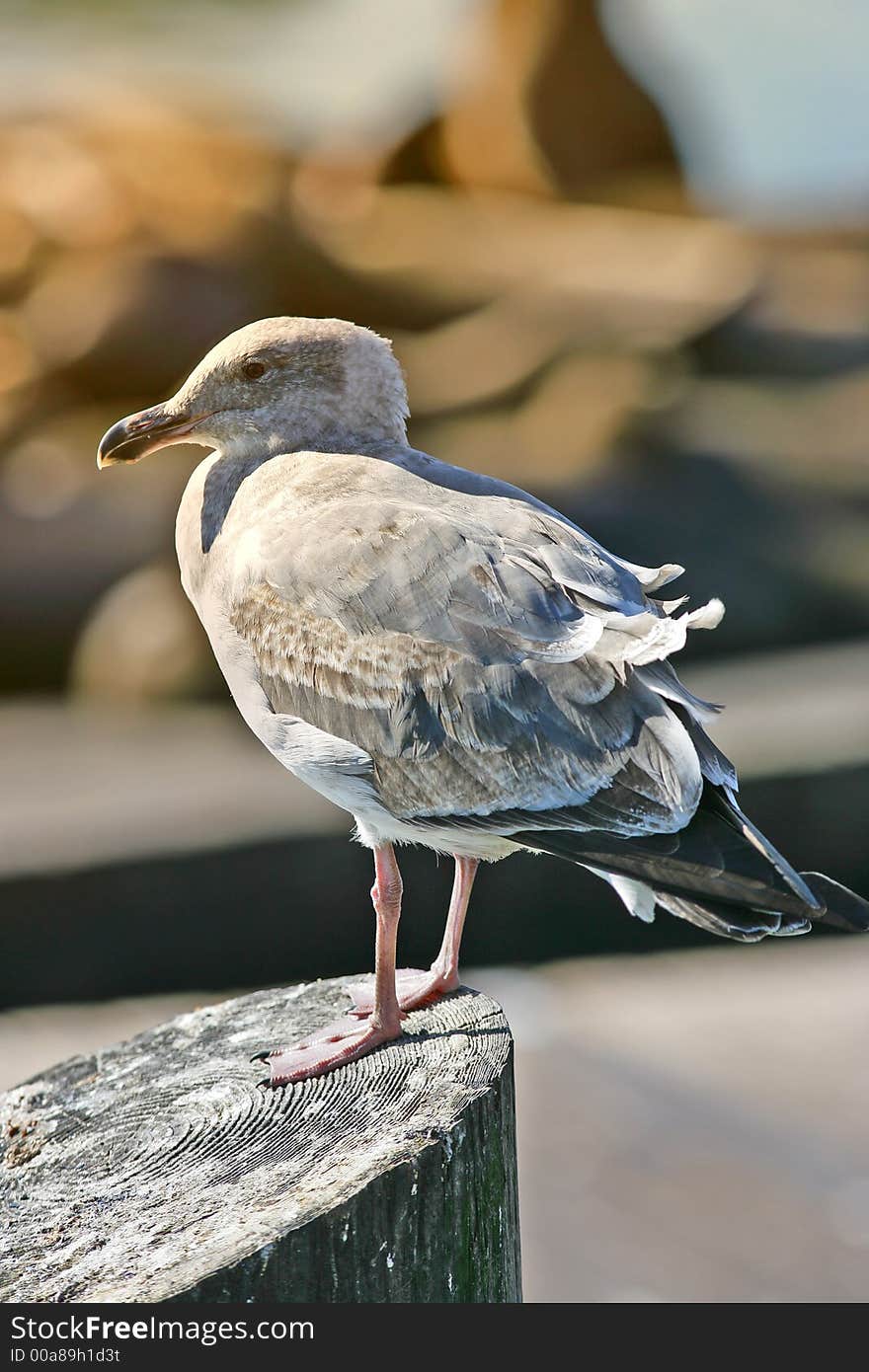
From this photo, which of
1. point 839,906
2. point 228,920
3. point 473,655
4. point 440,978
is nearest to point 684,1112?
point 228,920

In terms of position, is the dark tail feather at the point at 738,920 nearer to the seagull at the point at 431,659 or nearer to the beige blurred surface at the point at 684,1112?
the seagull at the point at 431,659

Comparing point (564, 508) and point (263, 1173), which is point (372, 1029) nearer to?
point (263, 1173)

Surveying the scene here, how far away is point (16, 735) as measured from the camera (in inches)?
383

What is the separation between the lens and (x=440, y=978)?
326 cm

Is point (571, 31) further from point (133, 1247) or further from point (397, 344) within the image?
point (133, 1247)

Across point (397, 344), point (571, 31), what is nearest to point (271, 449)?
point (397, 344)

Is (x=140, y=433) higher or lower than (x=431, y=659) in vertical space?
higher

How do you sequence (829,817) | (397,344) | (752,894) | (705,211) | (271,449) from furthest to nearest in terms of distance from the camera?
(705,211)
(397,344)
(829,817)
(271,449)
(752,894)

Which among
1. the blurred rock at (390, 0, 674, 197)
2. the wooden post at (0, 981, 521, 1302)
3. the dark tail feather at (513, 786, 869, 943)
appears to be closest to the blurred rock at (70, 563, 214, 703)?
the blurred rock at (390, 0, 674, 197)

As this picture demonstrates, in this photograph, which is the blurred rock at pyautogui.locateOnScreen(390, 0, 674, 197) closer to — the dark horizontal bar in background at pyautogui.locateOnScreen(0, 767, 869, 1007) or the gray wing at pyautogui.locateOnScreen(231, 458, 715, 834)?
the dark horizontal bar in background at pyautogui.locateOnScreen(0, 767, 869, 1007)

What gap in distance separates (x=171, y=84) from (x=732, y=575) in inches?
284

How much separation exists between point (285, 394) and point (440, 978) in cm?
118

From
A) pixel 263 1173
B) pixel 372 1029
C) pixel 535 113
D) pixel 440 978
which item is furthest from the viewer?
pixel 535 113

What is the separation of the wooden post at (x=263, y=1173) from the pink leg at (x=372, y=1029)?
31 mm
